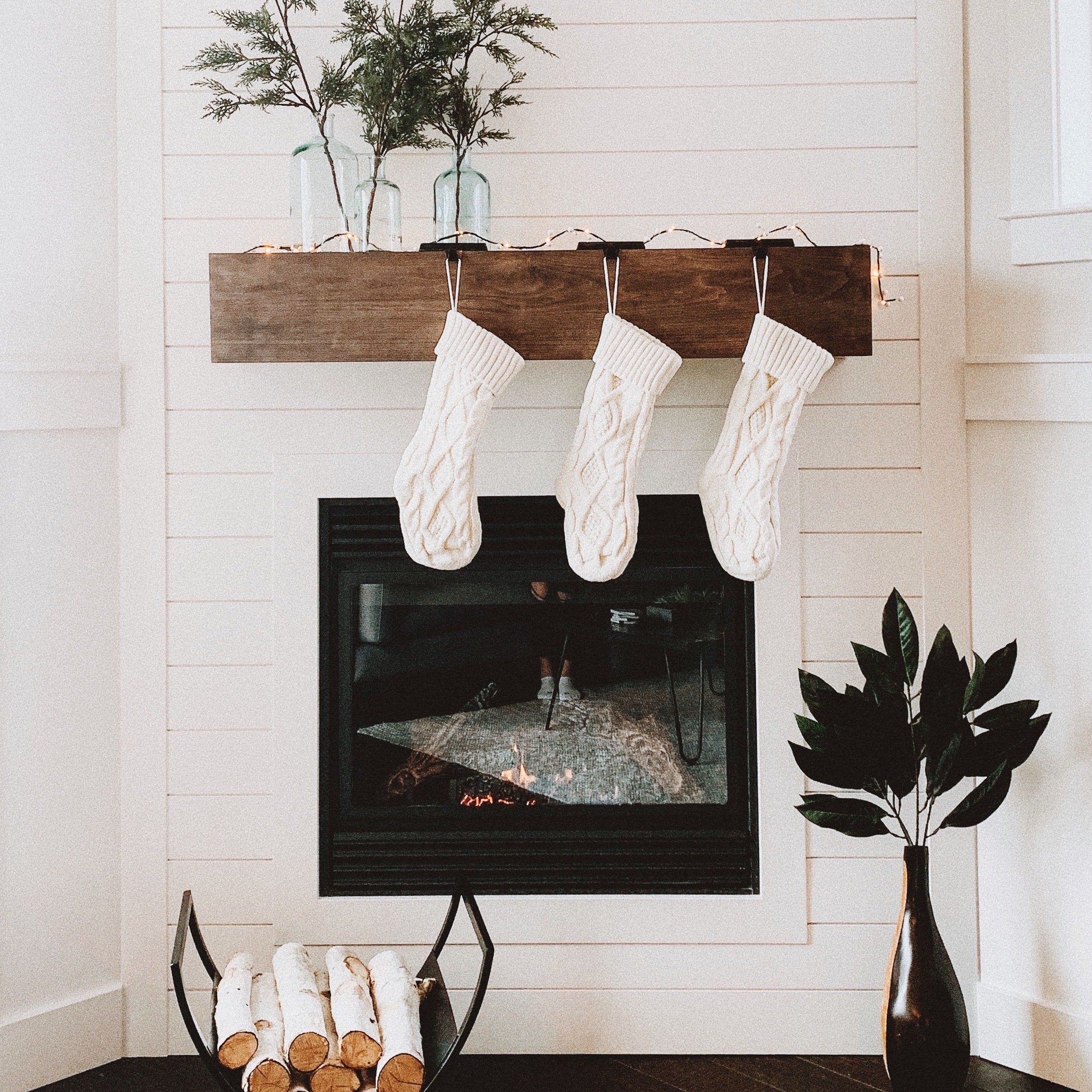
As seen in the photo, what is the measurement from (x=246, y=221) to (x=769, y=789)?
1452 mm

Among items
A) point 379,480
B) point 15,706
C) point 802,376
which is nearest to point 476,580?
point 379,480

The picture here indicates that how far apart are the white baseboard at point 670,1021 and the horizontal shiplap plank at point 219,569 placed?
0.77 metres

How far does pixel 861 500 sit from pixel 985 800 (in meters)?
0.58

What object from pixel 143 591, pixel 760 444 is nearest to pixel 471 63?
pixel 760 444

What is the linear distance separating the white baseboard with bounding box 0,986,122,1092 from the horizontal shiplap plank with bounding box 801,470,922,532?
62.9 inches

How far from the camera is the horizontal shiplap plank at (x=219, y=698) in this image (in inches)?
76.0

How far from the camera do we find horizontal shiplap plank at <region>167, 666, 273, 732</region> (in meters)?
1.93

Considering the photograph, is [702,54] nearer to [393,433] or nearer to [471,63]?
[471,63]

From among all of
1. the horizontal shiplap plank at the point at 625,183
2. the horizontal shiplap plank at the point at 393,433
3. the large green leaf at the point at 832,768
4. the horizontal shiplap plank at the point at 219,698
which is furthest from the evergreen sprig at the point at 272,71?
the large green leaf at the point at 832,768

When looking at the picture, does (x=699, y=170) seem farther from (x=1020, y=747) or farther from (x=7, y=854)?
(x=7, y=854)

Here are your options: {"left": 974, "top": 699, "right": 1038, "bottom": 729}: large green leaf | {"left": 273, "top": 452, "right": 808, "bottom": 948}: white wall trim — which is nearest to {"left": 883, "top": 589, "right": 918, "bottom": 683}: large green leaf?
{"left": 974, "top": 699, "right": 1038, "bottom": 729}: large green leaf

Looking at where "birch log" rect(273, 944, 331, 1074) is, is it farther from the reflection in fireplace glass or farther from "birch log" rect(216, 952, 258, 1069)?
the reflection in fireplace glass

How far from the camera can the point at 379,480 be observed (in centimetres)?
192

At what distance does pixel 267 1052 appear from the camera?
1.53 metres
